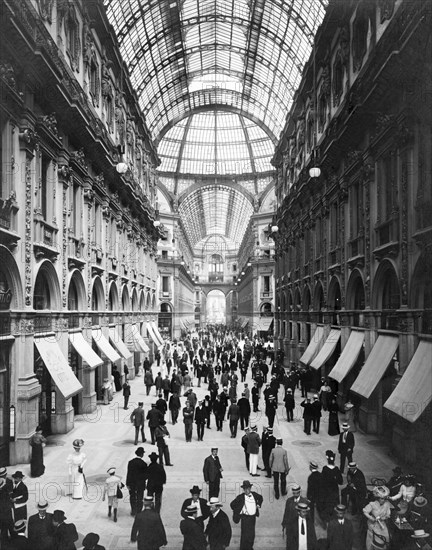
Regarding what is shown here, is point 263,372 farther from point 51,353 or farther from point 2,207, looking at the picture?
point 2,207

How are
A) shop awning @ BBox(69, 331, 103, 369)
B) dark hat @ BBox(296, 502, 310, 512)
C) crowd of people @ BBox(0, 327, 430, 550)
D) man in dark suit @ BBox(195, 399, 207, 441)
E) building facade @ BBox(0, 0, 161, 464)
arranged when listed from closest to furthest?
1. crowd of people @ BBox(0, 327, 430, 550)
2. dark hat @ BBox(296, 502, 310, 512)
3. building facade @ BBox(0, 0, 161, 464)
4. man in dark suit @ BBox(195, 399, 207, 441)
5. shop awning @ BBox(69, 331, 103, 369)

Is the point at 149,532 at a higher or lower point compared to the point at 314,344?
lower

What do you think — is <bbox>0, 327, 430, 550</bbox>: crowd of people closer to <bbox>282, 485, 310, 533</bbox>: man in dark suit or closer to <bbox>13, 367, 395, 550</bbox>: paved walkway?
<bbox>282, 485, 310, 533</bbox>: man in dark suit

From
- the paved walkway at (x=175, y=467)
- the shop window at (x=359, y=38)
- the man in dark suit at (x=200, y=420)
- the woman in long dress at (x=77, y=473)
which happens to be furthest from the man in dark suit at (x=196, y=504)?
the shop window at (x=359, y=38)

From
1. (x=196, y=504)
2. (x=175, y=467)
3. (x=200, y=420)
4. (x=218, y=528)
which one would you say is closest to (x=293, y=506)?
(x=218, y=528)

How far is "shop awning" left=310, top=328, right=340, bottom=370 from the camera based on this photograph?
70.1 ft

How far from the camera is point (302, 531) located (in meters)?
7.84

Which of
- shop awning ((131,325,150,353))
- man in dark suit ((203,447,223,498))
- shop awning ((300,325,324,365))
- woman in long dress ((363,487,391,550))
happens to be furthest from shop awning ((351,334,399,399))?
shop awning ((131,325,150,353))

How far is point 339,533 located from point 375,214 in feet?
38.4

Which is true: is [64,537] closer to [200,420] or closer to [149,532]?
[149,532]

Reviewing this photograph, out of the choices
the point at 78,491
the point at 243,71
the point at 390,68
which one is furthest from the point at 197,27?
the point at 78,491

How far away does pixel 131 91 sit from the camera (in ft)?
109

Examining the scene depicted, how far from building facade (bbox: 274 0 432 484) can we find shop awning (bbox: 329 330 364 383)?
0.17 ft

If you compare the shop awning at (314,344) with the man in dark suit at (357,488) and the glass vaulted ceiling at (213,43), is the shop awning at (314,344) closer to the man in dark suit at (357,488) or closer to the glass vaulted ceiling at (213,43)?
the man in dark suit at (357,488)
